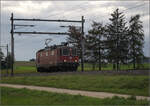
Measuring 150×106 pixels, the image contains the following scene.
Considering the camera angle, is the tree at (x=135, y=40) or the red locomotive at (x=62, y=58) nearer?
the red locomotive at (x=62, y=58)

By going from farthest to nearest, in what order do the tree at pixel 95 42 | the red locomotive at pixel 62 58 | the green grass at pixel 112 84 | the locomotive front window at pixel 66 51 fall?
the tree at pixel 95 42 < the locomotive front window at pixel 66 51 < the red locomotive at pixel 62 58 < the green grass at pixel 112 84

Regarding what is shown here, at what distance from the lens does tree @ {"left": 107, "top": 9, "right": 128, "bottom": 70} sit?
6562 centimetres

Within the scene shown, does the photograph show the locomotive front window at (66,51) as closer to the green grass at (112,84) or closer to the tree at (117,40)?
the green grass at (112,84)

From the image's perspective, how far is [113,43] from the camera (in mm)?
66938

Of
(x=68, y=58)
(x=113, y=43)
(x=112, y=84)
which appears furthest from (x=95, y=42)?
(x=112, y=84)

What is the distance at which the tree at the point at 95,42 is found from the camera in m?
64.8

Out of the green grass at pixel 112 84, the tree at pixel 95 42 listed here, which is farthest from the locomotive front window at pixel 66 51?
the tree at pixel 95 42

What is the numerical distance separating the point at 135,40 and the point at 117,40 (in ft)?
22.4

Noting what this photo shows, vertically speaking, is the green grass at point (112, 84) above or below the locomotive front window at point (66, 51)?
below

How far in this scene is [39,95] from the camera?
19.5 meters

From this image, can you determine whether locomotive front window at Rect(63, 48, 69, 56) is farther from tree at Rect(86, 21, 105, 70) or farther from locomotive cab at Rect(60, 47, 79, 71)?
tree at Rect(86, 21, 105, 70)

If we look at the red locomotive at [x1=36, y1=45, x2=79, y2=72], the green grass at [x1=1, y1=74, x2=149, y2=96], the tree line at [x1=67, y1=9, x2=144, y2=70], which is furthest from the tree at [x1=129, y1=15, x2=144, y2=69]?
the green grass at [x1=1, y1=74, x2=149, y2=96]

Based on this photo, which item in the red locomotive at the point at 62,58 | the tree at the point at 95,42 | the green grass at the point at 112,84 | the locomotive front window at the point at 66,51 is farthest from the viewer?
the tree at the point at 95,42

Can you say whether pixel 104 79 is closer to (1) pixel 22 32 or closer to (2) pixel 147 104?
(2) pixel 147 104
